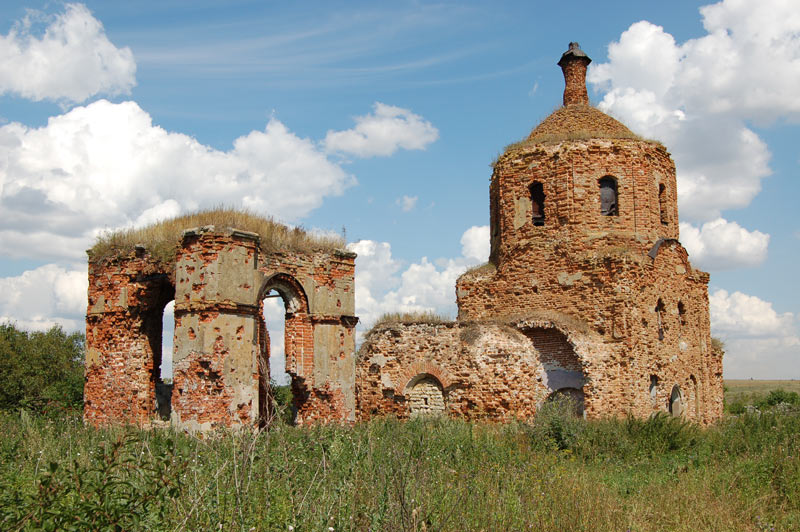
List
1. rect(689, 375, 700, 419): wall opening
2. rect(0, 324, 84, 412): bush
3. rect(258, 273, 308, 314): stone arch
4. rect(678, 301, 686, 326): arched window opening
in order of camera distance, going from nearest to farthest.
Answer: rect(258, 273, 308, 314): stone arch
rect(678, 301, 686, 326): arched window opening
rect(689, 375, 700, 419): wall opening
rect(0, 324, 84, 412): bush

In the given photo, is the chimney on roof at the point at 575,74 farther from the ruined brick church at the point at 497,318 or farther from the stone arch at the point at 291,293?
the stone arch at the point at 291,293

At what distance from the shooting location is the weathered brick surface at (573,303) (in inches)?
653

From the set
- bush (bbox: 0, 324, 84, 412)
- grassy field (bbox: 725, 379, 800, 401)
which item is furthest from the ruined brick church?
grassy field (bbox: 725, 379, 800, 401)

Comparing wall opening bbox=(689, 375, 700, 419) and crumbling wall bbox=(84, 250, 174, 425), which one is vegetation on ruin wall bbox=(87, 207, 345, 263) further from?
wall opening bbox=(689, 375, 700, 419)

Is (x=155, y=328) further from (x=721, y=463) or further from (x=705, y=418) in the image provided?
(x=705, y=418)

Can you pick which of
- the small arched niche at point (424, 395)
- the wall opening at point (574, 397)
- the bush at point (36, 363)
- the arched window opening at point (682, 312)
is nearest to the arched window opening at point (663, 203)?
the arched window opening at point (682, 312)

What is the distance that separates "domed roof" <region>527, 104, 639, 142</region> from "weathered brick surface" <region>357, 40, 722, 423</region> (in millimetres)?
47

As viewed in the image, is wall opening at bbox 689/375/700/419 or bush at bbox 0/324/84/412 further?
bush at bbox 0/324/84/412

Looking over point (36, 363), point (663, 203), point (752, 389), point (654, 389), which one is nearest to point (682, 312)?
point (654, 389)

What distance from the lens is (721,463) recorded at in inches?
425

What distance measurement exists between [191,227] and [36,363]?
20.5 m

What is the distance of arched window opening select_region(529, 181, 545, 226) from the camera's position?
19844mm

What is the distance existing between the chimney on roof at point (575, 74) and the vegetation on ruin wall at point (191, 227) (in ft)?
39.0

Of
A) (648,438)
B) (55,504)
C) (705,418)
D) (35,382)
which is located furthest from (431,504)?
(35,382)
